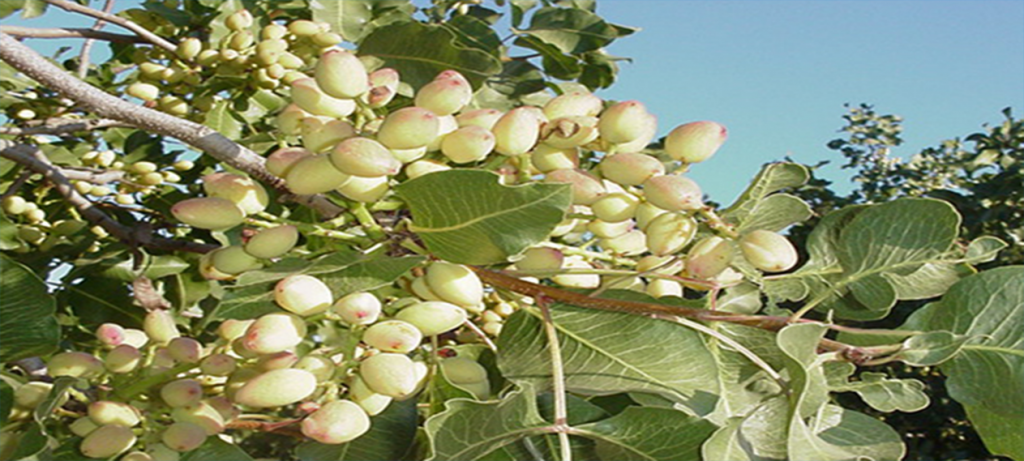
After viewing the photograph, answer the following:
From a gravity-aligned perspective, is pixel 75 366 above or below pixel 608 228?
below

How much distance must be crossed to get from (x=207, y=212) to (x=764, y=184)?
0.39 m

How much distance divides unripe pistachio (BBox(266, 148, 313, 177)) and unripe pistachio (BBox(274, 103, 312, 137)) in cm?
3

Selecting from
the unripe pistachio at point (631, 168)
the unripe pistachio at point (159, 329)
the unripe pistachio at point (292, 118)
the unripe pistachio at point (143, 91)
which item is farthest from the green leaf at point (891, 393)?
the unripe pistachio at point (143, 91)

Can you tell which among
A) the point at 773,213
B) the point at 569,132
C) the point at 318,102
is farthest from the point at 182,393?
the point at 773,213

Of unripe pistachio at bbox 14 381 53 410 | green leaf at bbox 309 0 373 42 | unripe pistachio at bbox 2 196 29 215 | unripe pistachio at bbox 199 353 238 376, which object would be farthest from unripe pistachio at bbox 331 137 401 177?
unripe pistachio at bbox 2 196 29 215

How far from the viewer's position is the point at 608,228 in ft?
2.33

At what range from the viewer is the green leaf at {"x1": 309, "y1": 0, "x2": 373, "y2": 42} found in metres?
1.23

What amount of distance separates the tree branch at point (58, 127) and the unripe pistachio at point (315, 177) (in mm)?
675

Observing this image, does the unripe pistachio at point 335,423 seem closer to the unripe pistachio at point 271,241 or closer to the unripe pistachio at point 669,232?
the unripe pistachio at point 271,241

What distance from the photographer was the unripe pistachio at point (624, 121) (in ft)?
2.26

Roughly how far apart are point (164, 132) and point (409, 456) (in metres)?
0.32

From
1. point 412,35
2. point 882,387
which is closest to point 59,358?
point 412,35

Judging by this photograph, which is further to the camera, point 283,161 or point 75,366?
point 75,366

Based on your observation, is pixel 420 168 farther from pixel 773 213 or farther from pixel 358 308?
pixel 773 213
